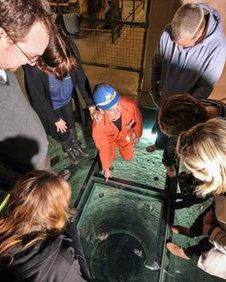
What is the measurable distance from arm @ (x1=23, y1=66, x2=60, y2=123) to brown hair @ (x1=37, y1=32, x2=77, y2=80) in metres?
0.15

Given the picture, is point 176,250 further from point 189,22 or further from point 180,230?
point 189,22

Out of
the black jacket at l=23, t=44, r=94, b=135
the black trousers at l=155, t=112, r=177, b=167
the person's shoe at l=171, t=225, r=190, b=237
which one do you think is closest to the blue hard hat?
the black jacket at l=23, t=44, r=94, b=135

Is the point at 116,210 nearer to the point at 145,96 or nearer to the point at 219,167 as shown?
the point at 219,167

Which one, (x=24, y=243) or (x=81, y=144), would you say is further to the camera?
(x=81, y=144)

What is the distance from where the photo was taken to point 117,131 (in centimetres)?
304

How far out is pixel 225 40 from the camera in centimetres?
270

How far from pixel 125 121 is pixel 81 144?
1.16m

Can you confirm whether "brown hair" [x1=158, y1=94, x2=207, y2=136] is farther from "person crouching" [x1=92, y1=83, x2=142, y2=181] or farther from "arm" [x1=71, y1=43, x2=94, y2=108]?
"arm" [x1=71, y1=43, x2=94, y2=108]

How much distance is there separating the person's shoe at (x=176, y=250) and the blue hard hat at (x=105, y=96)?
161 centimetres

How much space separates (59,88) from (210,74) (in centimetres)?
157

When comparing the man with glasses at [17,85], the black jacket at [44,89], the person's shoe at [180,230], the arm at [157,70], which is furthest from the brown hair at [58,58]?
the person's shoe at [180,230]

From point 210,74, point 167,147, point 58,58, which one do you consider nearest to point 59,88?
point 58,58

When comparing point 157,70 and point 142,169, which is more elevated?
point 157,70

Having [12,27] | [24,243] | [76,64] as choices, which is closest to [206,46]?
[76,64]
